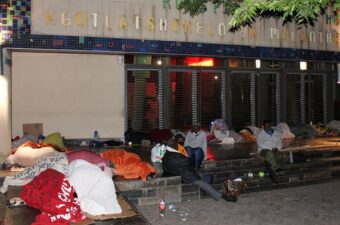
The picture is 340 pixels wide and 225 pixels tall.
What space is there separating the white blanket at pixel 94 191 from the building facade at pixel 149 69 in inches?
141

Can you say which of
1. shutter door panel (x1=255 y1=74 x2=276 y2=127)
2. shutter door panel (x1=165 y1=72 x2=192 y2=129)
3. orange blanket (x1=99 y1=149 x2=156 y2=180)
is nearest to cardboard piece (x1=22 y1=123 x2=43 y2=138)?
shutter door panel (x1=165 y1=72 x2=192 y2=129)

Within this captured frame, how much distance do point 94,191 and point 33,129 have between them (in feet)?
20.4

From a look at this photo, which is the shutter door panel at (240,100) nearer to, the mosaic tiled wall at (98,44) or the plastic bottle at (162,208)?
the mosaic tiled wall at (98,44)

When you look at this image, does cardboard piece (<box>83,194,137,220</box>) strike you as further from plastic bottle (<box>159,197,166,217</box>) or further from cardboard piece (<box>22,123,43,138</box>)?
cardboard piece (<box>22,123,43,138</box>)

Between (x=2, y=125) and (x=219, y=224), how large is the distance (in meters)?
5.05

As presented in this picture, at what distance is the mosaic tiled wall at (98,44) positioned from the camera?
8.27m

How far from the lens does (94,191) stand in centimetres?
522

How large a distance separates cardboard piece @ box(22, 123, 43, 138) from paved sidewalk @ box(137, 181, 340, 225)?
526 centimetres

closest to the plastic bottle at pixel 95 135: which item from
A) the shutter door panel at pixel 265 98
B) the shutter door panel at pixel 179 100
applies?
the shutter door panel at pixel 179 100

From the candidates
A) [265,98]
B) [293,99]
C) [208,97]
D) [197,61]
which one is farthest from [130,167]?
[293,99]

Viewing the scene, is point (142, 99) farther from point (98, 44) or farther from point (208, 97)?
point (98, 44)

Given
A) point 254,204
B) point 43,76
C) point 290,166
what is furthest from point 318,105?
point 43,76

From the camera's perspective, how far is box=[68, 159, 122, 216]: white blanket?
201 inches

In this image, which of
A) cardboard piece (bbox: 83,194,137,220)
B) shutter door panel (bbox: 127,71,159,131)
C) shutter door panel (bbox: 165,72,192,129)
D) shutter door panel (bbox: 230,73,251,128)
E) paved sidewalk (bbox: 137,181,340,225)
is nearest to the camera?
cardboard piece (bbox: 83,194,137,220)
